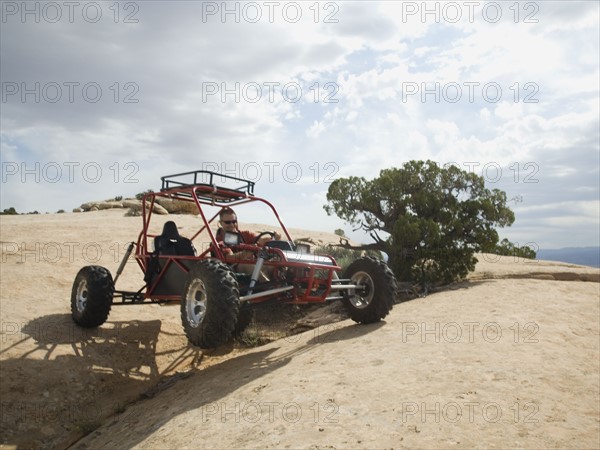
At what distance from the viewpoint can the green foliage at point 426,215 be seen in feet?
37.0

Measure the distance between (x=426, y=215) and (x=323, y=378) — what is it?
796 centimetres

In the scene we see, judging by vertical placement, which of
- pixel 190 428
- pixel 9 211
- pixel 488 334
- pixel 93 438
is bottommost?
pixel 93 438

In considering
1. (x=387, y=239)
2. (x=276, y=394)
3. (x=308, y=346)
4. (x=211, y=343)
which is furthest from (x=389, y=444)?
(x=387, y=239)

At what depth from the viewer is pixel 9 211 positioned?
101 feet

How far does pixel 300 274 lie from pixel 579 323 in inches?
178

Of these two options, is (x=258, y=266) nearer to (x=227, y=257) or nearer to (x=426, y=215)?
(x=227, y=257)

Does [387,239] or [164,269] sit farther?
[387,239]

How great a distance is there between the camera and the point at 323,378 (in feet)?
16.5

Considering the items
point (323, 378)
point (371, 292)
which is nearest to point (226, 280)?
point (323, 378)

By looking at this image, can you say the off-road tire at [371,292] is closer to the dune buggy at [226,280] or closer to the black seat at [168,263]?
the dune buggy at [226,280]

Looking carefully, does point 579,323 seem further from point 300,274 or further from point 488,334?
point 300,274

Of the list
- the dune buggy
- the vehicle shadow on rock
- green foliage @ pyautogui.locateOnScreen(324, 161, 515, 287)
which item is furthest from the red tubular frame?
green foliage @ pyautogui.locateOnScreen(324, 161, 515, 287)

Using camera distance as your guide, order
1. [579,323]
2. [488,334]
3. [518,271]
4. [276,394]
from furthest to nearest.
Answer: [518,271] → [579,323] → [488,334] → [276,394]

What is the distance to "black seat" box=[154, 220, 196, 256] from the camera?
7.82 meters
